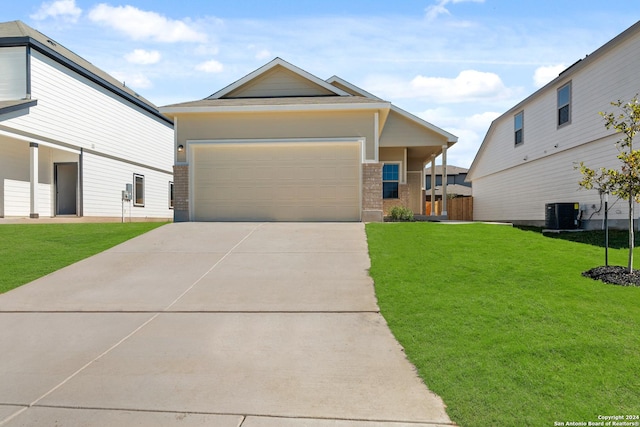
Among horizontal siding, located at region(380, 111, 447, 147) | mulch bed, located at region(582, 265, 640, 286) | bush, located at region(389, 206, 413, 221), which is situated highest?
horizontal siding, located at region(380, 111, 447, 147)

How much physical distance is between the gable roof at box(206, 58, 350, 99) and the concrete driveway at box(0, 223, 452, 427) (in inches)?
355

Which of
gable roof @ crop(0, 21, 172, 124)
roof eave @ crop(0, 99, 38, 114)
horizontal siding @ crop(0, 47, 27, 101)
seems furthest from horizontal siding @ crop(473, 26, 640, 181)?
horizontal siding @ crop(0, 47, 27, 101)

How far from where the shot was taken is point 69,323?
592cm

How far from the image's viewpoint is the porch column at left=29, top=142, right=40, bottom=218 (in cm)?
1535

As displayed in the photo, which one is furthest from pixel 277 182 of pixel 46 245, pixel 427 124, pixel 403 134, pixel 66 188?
pixel 66 188

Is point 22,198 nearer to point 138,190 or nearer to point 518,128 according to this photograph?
point 138,190

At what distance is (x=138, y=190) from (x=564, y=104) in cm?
1999

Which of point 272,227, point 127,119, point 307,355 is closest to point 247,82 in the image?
point 272,227

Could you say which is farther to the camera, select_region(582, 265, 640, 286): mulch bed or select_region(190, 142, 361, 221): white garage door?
select_region(190, 142, 361, 221): white garage door

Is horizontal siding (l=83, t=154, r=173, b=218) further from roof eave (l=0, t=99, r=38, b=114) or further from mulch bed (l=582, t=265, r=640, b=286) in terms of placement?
mulch bed (l=582, t=265, r=640, b=286)

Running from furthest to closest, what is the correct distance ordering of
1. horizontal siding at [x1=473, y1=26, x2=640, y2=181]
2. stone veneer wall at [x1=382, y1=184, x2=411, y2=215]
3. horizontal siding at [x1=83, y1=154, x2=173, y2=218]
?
stone veneer wall at [x1=382, y1=184, x2=411, y2=215]
horizontal siding at [x1=83, y1=154, x2=173, y2=218]
horizontal siding at [x1=473, y1=26, x2=640, y2=181]

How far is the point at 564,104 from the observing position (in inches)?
621

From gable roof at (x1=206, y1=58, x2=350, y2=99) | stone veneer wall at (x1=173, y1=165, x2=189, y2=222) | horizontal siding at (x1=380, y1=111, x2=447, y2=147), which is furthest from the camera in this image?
horizontal siding at (x1=380, y1=111, x2=447, y2=147)

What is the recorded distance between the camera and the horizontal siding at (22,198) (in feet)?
50.3
